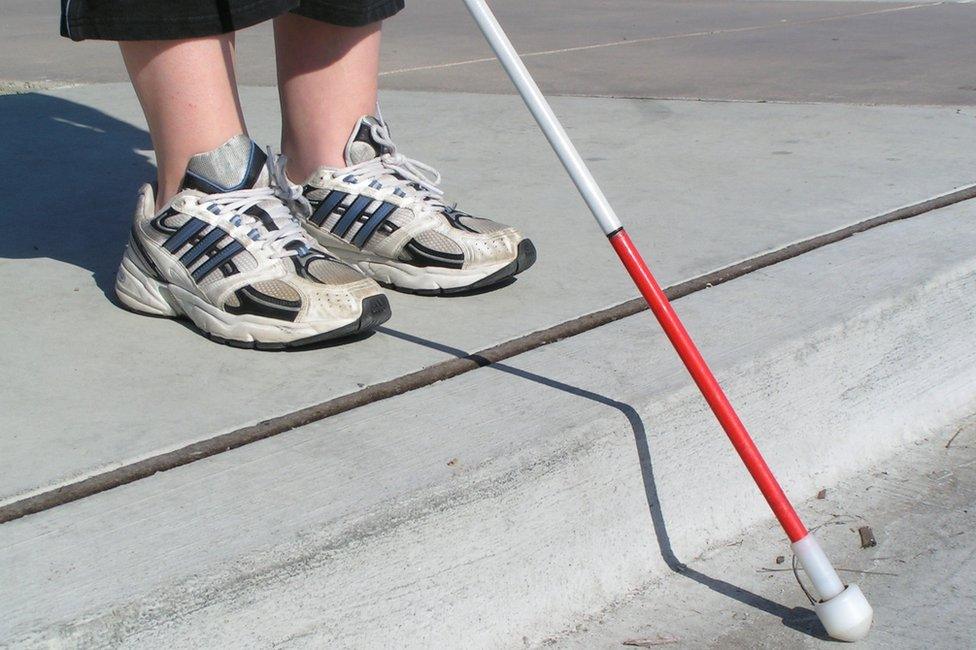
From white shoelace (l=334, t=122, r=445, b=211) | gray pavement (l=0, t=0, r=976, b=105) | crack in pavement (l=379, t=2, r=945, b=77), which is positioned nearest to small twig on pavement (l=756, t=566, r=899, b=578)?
white shoelace (l=334, t=122, r=445, b=211)

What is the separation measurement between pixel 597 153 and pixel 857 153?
0.71 m

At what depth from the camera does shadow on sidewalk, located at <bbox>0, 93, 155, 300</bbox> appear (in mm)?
2463

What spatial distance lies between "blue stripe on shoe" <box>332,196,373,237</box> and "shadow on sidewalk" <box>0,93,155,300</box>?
0.46m

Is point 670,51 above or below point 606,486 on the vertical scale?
below

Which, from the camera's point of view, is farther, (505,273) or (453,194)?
(453,194)

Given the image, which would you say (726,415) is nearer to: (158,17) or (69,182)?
(158,17)

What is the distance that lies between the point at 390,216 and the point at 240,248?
1.13 ft

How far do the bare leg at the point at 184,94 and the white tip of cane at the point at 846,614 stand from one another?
4.11 feet

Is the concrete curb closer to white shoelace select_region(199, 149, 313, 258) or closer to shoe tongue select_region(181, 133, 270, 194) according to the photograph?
white shoelace select_region(199, 149, 313, 258)

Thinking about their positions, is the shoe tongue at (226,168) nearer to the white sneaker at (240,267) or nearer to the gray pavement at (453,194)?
the white sneaker at (240,267)

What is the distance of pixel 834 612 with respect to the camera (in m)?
1.53

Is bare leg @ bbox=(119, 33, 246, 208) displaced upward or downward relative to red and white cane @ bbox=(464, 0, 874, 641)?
upward

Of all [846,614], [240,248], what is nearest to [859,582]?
[846,614]

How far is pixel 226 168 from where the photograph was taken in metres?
2.02
